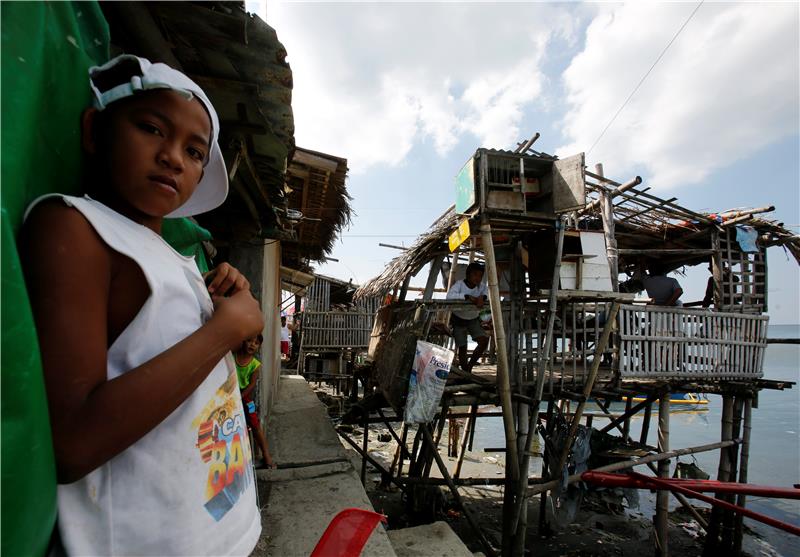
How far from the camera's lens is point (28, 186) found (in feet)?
2.20

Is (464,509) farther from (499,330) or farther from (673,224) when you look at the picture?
(673,224)

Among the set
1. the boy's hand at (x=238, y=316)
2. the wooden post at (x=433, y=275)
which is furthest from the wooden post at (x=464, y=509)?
the boy's hand at (x=238, y=316)

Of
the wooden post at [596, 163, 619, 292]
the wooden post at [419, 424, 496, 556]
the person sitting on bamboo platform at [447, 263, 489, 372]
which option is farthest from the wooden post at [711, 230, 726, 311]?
the wooden post at [419, 424, 496, 556]

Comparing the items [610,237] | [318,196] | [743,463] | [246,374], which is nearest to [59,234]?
[246,374]

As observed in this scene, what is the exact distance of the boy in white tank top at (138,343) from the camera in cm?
64

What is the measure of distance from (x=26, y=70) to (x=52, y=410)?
0.58m

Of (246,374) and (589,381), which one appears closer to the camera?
(246,374)

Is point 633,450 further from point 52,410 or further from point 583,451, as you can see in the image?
point 52,410

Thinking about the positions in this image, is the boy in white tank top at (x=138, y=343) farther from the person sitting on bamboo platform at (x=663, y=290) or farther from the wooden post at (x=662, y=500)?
the person sitting on bamboo platform at (x=663, y=290)

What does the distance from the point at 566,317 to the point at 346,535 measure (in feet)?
21.8

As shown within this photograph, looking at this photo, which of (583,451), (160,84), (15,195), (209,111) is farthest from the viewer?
(583,451)

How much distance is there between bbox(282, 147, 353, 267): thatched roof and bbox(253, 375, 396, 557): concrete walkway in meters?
2.66

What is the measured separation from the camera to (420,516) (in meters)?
7.60

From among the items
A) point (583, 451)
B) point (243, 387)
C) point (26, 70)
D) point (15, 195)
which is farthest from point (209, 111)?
point (583, 451)
